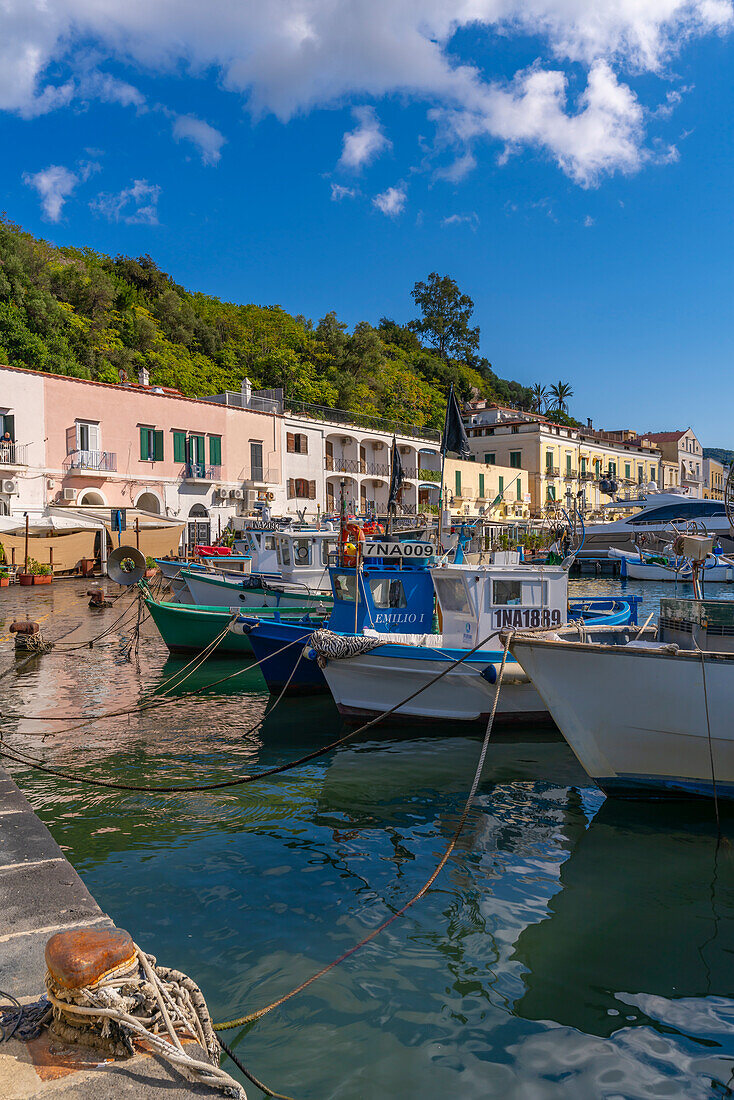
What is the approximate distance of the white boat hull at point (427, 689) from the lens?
1084 centimetres

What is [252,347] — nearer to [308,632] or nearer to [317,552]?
[317,552]

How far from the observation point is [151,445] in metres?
36.9

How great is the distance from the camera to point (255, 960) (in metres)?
5.38

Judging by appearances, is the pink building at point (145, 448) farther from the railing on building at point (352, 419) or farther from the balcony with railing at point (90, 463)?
the railing on building at point (352, 419)

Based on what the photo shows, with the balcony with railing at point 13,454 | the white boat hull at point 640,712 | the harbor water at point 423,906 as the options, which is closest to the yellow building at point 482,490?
the balcony with railing at point 13,454

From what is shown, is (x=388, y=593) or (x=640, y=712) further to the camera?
(x=388, y=593)

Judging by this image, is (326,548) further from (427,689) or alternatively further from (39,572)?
(39,572)

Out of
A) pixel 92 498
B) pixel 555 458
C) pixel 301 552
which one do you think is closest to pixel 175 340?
pixel 92 498

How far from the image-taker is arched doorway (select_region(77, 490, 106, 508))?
1348 inches

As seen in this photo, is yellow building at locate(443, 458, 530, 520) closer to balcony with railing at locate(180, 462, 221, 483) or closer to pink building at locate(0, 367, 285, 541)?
pink building at locate(0, 367, 285, 541)

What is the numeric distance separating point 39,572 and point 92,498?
5.57m

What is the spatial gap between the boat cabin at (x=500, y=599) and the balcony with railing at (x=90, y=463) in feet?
86.0

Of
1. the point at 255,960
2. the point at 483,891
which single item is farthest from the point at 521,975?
the point at 255,960

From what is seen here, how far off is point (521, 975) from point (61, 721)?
8.67 m
